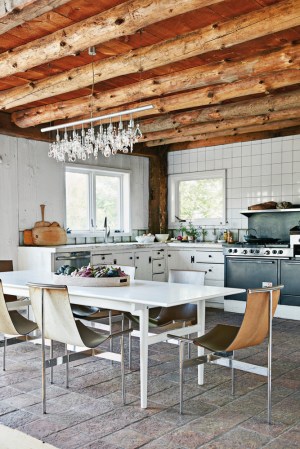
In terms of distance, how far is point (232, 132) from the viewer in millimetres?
7328

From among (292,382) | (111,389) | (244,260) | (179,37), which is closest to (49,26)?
(179,37)

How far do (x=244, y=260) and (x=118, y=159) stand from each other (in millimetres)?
2814

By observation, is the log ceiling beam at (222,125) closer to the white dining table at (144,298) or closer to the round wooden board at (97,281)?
the white dining table at (144,298)

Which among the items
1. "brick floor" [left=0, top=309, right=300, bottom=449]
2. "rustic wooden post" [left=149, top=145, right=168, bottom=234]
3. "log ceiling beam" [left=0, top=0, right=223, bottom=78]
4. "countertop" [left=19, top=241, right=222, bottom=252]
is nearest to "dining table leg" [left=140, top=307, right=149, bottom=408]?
"brick floor" [left=0, top=309, right=300, bottom=449]

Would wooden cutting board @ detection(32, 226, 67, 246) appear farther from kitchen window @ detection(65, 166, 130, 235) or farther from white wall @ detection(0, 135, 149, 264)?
kitchen window @ detection(65, 166, 130, 235)

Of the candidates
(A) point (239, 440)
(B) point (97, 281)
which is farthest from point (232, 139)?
(A) point (239, 440)

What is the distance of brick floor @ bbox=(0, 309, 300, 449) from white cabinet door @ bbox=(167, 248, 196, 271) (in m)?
3.07

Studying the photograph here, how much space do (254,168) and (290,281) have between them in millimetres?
2037

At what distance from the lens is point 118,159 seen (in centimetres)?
816

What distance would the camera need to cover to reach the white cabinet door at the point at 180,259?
7.59 metres

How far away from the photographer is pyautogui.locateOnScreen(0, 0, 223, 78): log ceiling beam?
3.23 metres

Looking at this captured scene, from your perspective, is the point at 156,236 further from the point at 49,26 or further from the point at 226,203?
the point at 49,26

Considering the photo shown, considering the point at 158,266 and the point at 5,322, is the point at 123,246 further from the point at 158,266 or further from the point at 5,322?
the point at 5,322

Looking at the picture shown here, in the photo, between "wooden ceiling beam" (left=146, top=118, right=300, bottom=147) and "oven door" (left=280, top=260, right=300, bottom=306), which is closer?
"oven door" (left=280, top=260, right=300, bottom=306)
